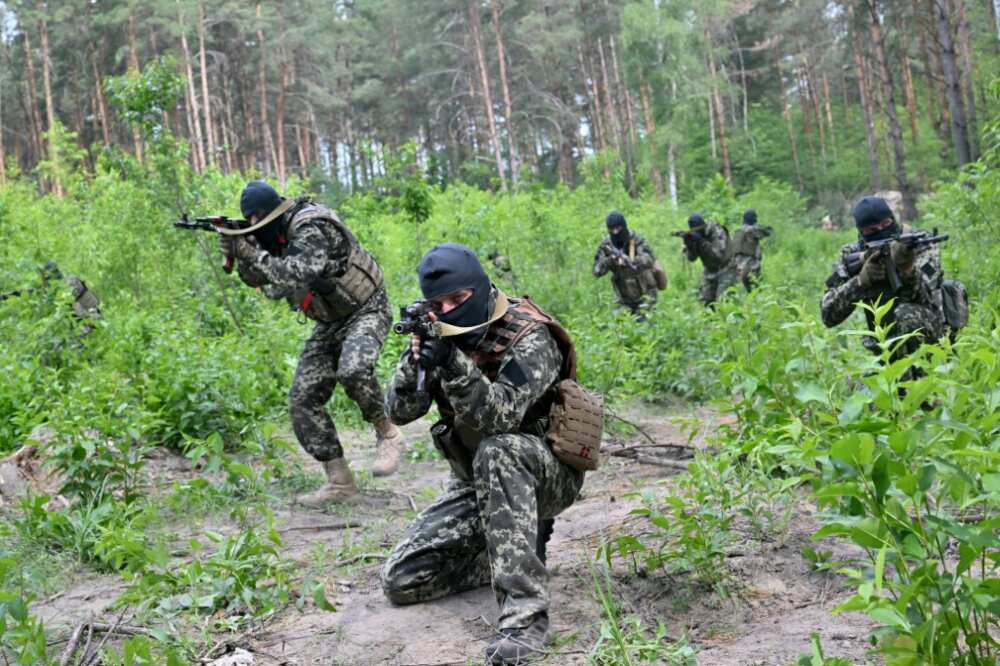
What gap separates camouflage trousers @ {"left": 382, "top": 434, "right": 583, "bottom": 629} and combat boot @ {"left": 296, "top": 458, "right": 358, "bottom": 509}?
5.98ft

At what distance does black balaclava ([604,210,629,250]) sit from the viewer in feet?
37.6

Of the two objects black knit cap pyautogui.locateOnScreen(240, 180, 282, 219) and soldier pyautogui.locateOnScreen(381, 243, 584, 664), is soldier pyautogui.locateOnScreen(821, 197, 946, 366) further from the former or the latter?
black knit cap pyautogui.locateOnScreen(240, 180, 282, 219)

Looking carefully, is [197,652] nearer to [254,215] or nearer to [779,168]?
[254,215]

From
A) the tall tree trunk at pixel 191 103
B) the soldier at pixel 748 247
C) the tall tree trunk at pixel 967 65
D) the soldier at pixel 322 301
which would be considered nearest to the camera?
the soldier at pixel 322 301

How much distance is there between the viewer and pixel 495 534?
328 centimetres

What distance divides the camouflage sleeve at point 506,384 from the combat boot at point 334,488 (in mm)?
2346

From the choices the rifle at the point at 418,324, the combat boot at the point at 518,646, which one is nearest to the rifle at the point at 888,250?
the rifle at the point at 418,324

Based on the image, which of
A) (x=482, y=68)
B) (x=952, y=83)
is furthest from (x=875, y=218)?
(x=482, y=68)

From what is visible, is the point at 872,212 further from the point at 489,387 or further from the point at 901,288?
the point at 489,387

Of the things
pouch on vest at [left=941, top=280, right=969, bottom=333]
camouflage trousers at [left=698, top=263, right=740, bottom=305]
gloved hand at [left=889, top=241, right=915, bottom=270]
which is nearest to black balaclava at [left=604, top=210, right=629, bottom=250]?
camouflage trousers at [left=698, top=263, right=740, bottom=305]

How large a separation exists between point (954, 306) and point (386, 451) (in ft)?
12.7

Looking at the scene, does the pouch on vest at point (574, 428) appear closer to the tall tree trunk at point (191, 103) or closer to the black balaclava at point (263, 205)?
the black balaclava at point (263, 205)

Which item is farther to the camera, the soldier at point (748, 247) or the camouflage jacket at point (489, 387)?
the soldier at point (748, 247)

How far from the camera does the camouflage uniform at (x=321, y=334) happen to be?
534 cm
